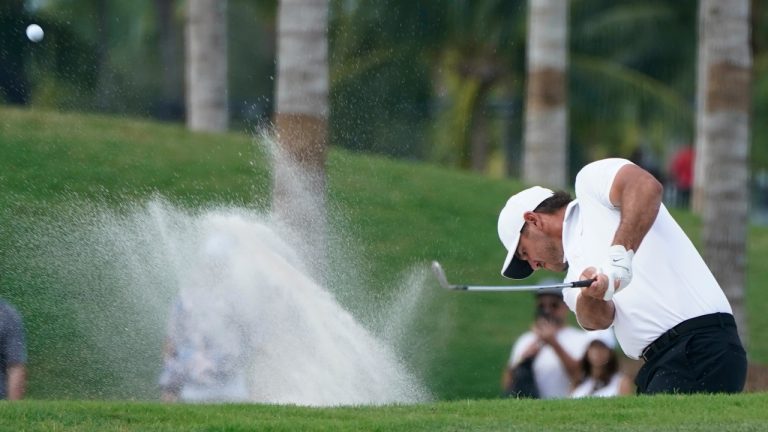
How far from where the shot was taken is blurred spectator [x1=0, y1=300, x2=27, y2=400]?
7.65 metres

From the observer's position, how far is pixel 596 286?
5.26 meters

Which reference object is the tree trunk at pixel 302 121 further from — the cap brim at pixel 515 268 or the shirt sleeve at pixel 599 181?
the shirt sleeve at pixel 599 181

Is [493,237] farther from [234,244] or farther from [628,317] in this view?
[628,317]

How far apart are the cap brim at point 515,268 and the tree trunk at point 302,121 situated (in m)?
3.35

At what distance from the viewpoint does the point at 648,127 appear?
86.1 feet

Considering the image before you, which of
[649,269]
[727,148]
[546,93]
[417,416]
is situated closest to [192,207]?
[727,148]

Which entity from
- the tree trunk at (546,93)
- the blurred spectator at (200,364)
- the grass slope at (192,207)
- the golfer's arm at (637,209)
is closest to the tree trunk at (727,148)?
the grass slope at (192,207)

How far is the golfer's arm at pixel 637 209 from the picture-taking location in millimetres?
5387

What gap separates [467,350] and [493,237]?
5.72 ft

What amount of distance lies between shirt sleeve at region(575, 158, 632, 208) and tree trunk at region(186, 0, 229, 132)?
1169cm

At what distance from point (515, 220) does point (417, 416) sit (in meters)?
1.30

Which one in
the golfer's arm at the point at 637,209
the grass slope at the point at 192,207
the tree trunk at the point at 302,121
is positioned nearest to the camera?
the golfer's arm at the point at 637,209

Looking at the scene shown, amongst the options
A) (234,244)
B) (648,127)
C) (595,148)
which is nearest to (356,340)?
(234,244)

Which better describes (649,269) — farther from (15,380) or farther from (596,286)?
(15,380)
